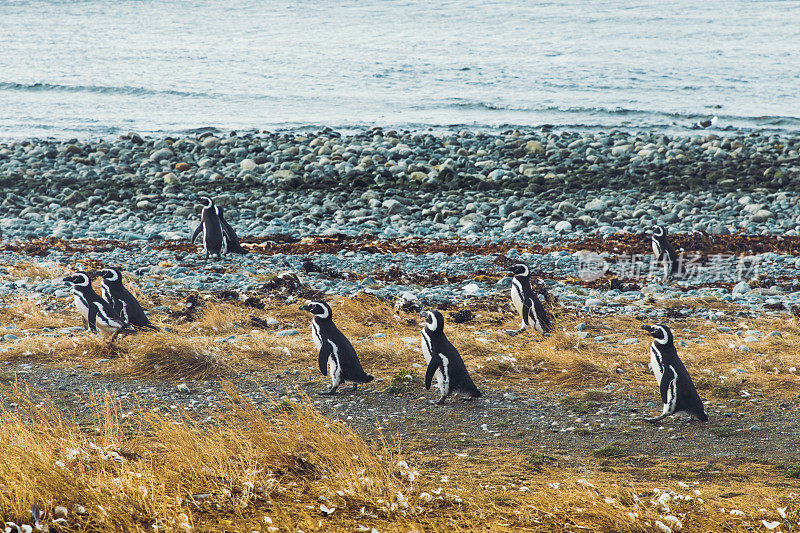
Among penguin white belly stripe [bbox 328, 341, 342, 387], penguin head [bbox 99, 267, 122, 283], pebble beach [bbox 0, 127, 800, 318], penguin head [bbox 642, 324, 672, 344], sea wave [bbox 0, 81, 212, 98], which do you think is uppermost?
sea wave [bbox 0, 81, 212, 98]

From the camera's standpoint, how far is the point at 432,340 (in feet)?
19.0

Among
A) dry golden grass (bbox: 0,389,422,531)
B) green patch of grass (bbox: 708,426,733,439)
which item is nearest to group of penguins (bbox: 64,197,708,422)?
green patch of grass (bbox: 708,426,733,439)

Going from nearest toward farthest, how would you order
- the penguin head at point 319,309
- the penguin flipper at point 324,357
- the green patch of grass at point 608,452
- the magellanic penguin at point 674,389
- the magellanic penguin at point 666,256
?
1. the green patch of grass at point 608,452
2. the magellanic penguin at point 674,389
3. the penguin flipper at point 324,357
4. the penguin head at point 319,309
5. the magellanic penguin at point 666,256

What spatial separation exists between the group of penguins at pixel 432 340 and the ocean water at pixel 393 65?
1770cm

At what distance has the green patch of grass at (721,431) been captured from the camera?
16.3 ft

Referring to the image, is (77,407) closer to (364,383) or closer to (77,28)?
(364,383)

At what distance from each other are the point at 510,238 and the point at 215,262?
472 cm

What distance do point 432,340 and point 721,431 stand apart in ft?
7.00

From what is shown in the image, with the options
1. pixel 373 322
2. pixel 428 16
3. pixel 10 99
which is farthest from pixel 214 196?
pixel 428 16

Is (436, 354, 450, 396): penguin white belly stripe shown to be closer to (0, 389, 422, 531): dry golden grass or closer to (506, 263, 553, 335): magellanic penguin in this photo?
(0, 389, 422, 531): dry golden grass

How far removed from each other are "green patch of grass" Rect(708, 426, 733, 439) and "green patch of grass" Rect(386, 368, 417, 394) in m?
2.21

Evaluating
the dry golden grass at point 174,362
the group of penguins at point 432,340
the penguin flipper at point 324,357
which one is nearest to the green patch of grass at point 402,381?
the group of penguins at point 432,340

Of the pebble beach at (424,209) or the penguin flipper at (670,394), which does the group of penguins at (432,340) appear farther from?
the pebble beach at (424,209)

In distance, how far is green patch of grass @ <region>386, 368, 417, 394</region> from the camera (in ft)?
19.1
